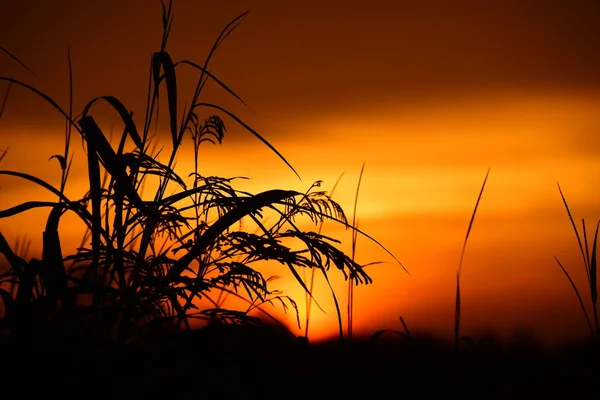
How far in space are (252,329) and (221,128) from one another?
2.87 feet

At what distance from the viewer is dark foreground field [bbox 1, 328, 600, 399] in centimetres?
186

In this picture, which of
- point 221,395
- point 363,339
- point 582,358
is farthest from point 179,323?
point 582,358

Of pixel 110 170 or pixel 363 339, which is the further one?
pixel 363 339

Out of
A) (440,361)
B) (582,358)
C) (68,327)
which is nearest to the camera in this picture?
(68,327)

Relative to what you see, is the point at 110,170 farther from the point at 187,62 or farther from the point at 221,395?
the point at 221,395

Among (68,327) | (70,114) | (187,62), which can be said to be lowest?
(68,327)

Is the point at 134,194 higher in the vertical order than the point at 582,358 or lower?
higher

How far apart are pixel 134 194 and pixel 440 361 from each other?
1207 millimetres

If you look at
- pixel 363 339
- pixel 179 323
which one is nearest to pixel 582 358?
pixel 363 339

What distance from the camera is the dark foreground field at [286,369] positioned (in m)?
1.86

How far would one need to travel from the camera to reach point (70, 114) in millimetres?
2232

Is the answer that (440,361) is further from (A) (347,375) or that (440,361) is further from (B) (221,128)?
(B) (221,128)

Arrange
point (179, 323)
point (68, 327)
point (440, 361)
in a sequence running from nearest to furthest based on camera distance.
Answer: point (68, 327) → point (179, 323) → point (440, 361)

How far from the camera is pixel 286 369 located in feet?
7.98
